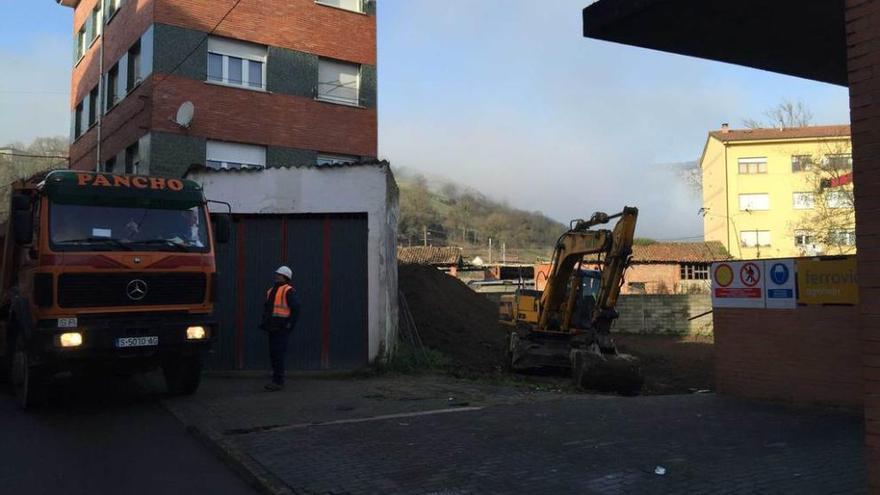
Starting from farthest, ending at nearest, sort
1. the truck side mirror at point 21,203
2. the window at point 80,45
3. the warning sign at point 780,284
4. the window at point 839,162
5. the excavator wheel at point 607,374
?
the window at point 839,162 < the window at point 80,45 < the excavator wheel at point 607,374 < the truck side mirror at point 21,203 < the warning sign at point 780,284

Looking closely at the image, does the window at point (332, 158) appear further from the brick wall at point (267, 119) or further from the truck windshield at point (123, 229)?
the truck windshield at point (123, 229)

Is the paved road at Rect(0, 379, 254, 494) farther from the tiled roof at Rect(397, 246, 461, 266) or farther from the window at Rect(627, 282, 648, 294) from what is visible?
the tiled roof at Rect(397, 246, 461, 266)

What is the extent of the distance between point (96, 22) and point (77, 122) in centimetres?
399

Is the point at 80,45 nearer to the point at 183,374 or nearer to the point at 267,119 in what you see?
the point at 267,119

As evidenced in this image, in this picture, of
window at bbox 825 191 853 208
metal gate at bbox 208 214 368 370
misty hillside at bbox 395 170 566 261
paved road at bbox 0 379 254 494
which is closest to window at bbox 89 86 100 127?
metal gate at bbox 208 214 368 370

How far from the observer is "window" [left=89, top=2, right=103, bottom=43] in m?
24.2

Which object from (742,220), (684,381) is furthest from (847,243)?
(684,381)

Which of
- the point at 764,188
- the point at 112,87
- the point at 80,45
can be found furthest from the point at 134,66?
the point at 764,188

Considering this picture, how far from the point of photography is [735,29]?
526 cm

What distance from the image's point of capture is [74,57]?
27.0 metres

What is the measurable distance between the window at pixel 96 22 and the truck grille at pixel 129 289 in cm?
1843

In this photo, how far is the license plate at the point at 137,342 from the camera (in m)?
8.62

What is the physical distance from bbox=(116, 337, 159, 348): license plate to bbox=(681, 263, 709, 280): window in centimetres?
4830

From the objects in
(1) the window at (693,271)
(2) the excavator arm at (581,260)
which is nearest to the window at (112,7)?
(2) the excavator arm at (581,260)
